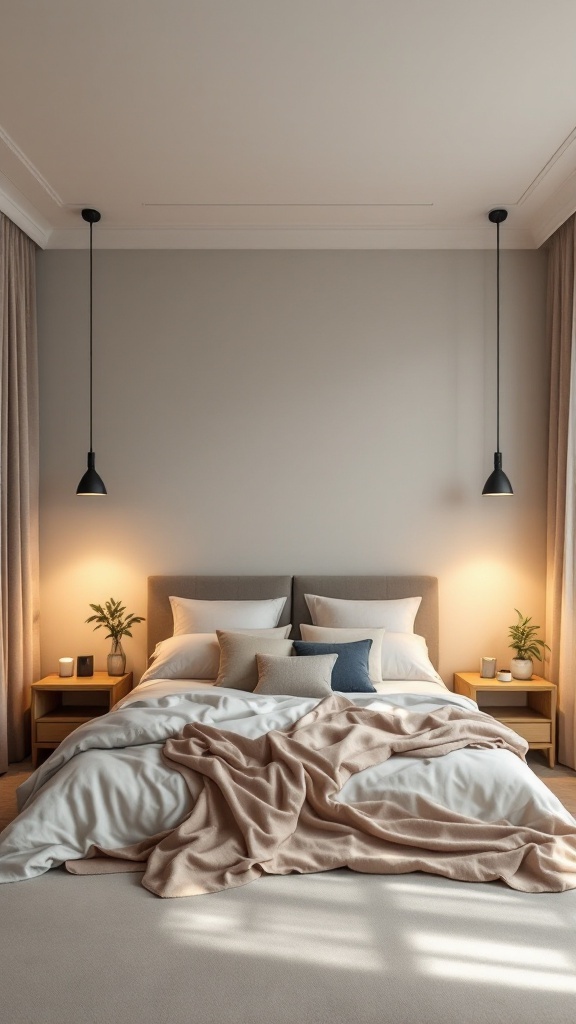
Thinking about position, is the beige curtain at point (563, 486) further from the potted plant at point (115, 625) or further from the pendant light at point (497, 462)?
the potted plant at point (115, 625)

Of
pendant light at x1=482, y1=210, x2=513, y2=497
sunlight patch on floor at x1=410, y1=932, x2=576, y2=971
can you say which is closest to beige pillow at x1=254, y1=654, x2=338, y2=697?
pendant light at x1=482, y1=210, x2=513, y2=497

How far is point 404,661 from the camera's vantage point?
14.6ft

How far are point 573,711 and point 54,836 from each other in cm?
305

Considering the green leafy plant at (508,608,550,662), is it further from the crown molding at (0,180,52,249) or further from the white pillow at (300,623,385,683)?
the crown molding at (0,180,52,249)

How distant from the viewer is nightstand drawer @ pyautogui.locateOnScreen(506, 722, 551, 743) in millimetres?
4520

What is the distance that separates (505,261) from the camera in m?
5.04

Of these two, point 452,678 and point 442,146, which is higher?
point 442,146

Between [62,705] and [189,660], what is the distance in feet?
3.59

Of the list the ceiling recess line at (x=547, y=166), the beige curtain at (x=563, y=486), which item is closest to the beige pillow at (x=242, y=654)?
the beige curtain at (x=563, y=486)

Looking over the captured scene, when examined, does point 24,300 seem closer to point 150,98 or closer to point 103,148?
point 103,148

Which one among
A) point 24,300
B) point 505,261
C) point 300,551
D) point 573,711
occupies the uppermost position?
point 505,261

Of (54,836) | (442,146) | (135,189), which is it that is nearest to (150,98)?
(135,189)

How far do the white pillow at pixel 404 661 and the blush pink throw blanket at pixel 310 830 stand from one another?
1.37 metres

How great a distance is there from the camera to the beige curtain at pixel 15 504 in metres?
4.50
